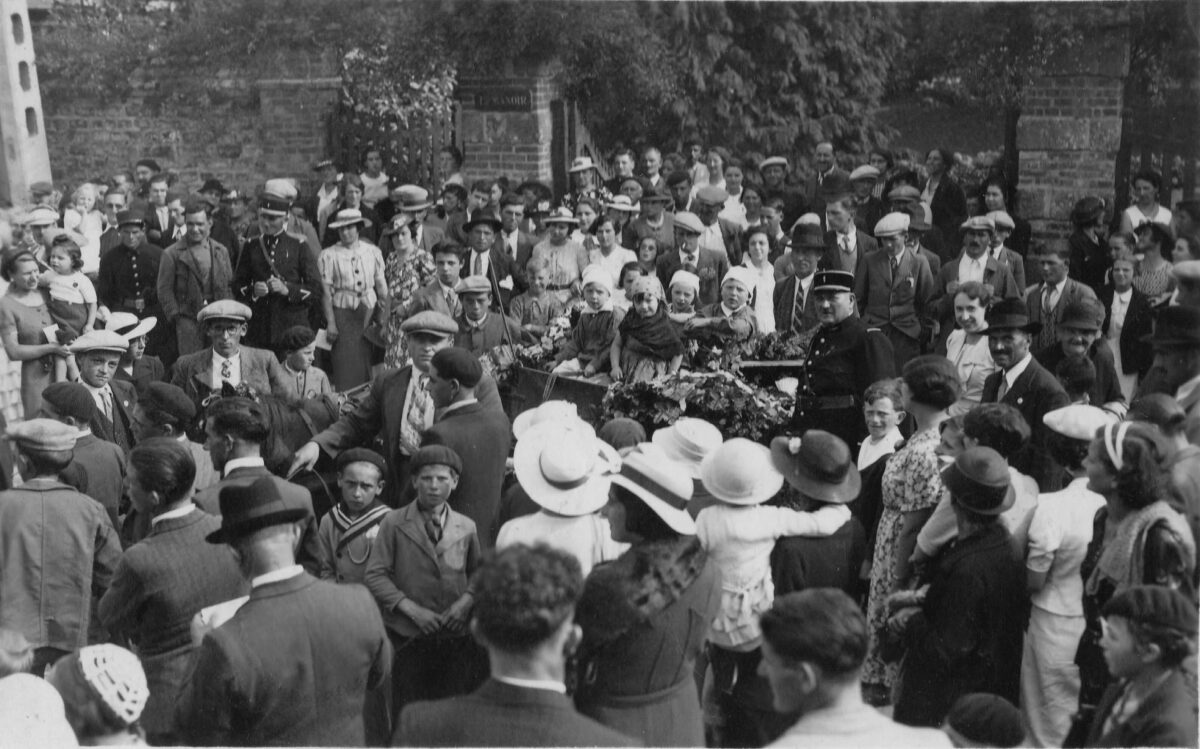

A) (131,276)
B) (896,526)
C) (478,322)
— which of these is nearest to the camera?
(896,526)

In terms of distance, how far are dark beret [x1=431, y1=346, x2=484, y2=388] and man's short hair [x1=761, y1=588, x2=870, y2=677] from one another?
9.72 feet

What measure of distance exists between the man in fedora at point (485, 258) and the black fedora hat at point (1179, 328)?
201 inches

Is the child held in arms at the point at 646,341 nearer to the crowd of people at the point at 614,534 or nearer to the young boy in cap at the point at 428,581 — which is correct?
the crowd of people at the point at 614,534

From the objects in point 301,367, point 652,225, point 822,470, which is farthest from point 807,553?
point 652,225

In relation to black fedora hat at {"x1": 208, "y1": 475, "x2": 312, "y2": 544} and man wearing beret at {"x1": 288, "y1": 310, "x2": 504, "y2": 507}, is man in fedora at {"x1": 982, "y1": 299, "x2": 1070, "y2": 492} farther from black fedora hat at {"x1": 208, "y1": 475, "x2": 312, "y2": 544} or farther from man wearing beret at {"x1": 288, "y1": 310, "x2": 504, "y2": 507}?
black fedora hat at {"x1": 208, "y1": 475, "x2": 312, "y2": 544}

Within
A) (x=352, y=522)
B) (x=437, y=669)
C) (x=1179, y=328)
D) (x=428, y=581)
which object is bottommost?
(x=437, y=669)

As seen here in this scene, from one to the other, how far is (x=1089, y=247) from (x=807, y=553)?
631 cm

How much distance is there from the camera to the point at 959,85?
19.1m

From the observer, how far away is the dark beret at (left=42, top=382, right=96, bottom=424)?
6.41 metres

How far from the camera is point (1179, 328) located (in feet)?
20.4

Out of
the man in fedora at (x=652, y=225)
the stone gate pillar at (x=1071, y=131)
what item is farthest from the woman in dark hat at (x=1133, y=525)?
the stone gate pillar at (x=1071, y=131)

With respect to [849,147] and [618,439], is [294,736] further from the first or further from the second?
[849,147]

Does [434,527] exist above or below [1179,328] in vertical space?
below

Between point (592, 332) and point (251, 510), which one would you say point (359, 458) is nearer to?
point (251, 510)
